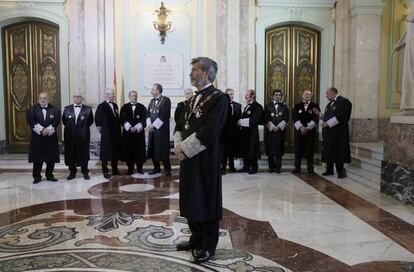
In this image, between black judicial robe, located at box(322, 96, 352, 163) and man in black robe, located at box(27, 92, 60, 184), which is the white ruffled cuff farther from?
black judicial robe, located at box(322, 96, 352, 163)

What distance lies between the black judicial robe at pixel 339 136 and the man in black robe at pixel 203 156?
414 cm

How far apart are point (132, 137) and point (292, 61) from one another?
4258mm

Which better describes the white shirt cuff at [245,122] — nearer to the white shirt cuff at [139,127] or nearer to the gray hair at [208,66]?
the white shirt cuff at [139,127]

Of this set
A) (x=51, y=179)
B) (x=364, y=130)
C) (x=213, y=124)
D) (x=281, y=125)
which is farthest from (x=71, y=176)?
(x=364, y=130)

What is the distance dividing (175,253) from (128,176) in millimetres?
3748

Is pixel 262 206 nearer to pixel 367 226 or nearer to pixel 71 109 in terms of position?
pixel 367 226

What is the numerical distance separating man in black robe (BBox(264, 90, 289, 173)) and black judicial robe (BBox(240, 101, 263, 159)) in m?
0.25

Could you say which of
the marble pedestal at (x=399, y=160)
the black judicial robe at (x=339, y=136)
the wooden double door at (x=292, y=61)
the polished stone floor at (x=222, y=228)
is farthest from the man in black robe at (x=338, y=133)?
the wooden double door at (x=292, y=61)

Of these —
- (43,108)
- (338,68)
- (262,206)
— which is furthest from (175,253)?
(338,68)

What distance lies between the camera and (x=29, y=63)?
9.09 m

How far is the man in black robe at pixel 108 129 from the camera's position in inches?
270

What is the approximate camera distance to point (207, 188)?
3.13 m

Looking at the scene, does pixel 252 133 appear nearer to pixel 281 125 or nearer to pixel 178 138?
pixel 281 125

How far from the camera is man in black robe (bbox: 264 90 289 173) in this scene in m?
7.32
